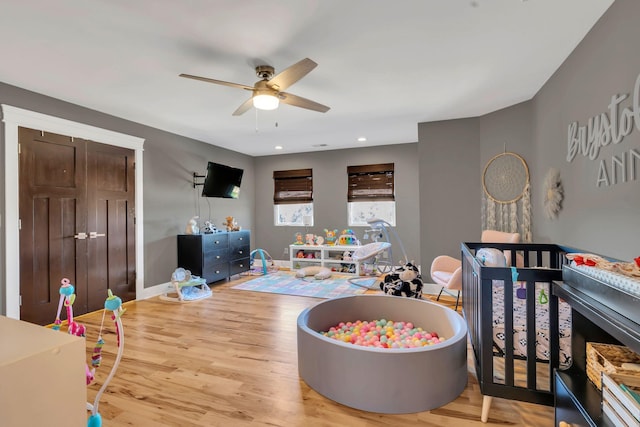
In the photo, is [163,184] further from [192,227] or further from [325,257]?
[325,257]

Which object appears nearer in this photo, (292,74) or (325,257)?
(292,74)

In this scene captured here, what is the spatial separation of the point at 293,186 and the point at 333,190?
0.89 metres

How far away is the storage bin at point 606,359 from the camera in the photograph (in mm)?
1062

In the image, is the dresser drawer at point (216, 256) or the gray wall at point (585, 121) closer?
the gray wall at point (585, 121)

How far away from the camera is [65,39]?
212 cm

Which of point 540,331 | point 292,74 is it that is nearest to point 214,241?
point 292,74

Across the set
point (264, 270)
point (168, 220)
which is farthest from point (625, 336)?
point (264, 270)

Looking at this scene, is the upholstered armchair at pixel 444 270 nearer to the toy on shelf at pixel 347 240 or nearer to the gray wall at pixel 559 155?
the gray wall at pixel 559 155

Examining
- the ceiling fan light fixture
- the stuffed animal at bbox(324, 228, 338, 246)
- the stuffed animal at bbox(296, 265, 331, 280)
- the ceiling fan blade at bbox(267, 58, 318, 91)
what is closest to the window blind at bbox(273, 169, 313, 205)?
the stuffed animal at bbox(324, 228, 338, 246)

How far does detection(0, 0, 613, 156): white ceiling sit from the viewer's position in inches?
72.8

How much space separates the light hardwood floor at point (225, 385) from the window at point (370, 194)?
3.24 metres

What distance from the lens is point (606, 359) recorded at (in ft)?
3.63

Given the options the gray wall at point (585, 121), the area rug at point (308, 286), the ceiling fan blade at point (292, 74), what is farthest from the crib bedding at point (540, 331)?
the area rug at point (308, 286)

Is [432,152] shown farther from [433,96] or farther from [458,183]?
[433,96]
